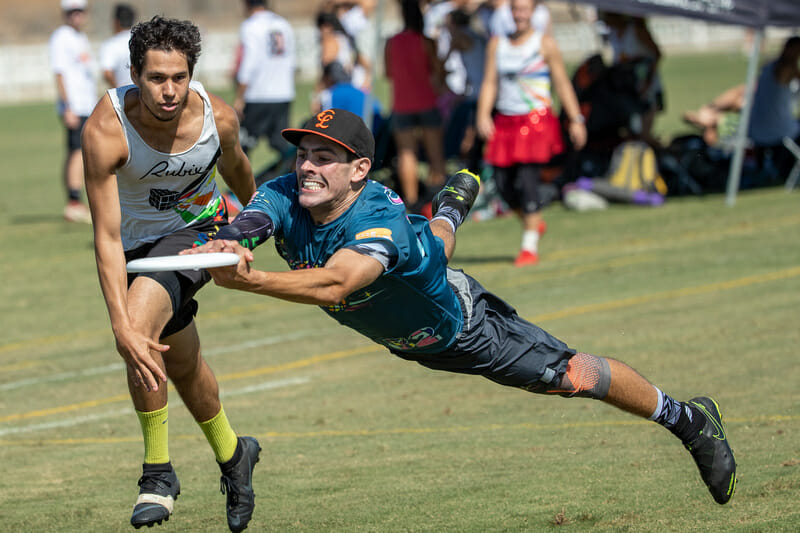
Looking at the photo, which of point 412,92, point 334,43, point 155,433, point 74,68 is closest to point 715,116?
point 412,92

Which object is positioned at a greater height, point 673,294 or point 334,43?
point 334,43

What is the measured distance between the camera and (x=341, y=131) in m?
4.00

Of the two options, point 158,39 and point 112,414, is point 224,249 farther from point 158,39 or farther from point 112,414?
point 112,414

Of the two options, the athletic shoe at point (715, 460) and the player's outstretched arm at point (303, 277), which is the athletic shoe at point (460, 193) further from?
the athletic shoe at point (715, 460)

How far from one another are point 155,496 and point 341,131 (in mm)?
1795

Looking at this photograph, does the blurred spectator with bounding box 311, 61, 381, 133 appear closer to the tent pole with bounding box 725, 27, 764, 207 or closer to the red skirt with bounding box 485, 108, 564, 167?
the red skirt with bounding box 485, 108, 564, 167

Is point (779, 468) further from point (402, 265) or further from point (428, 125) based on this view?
point (428, 125)

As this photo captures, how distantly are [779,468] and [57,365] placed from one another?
5212mm

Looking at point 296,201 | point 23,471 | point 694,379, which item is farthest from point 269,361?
point 296,201

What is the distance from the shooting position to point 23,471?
5.65m

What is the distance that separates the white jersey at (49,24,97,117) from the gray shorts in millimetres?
9963

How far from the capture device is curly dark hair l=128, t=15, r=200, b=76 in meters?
4.38

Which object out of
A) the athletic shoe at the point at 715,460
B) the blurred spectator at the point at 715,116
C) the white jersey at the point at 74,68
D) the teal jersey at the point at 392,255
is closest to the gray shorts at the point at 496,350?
the teal jersey at the point at 392,255

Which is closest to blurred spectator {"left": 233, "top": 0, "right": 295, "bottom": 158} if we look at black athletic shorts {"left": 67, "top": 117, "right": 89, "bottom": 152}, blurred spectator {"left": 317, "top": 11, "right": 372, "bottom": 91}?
blurred spectator {"left": 317, "top": 11, "right": 372, "bottom": 91}
